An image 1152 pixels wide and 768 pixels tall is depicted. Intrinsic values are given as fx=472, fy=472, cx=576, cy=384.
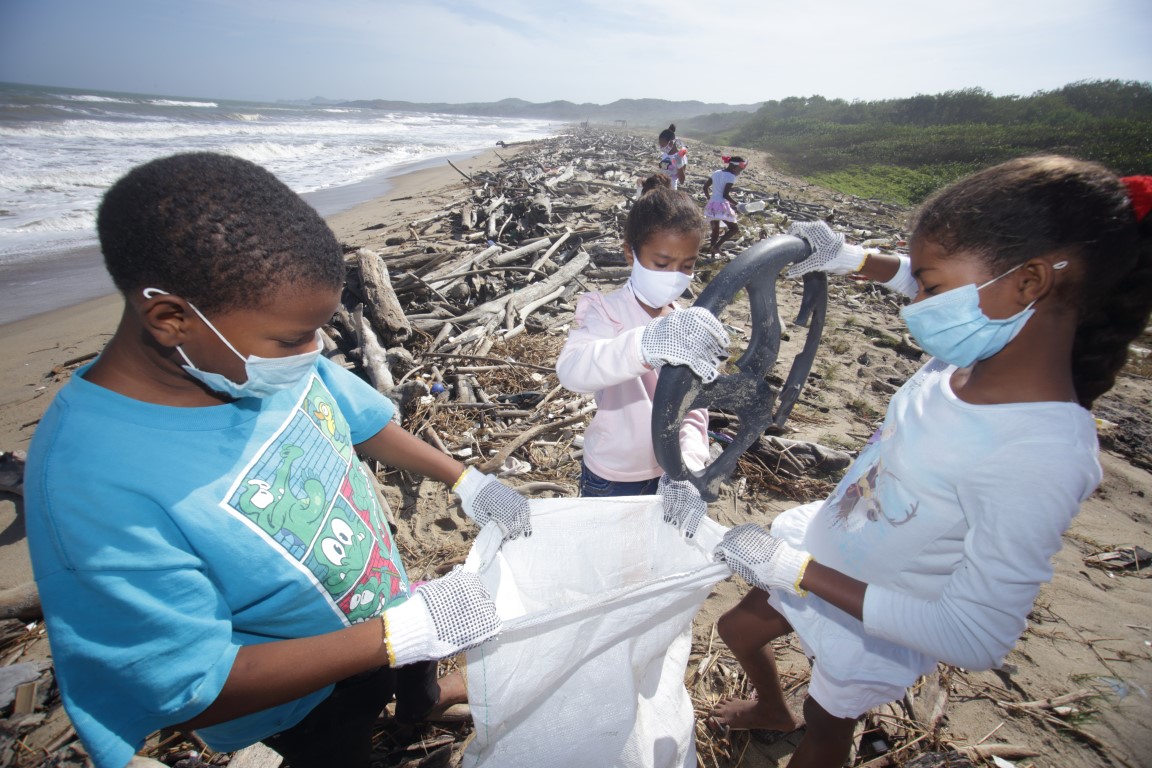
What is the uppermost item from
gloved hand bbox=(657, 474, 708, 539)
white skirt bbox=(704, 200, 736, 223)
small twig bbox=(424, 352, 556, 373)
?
white skirt bbox=(704, 200, 736, 223)

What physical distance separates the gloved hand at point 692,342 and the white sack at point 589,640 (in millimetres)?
579

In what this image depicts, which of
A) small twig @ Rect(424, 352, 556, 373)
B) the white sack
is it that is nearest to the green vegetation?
small twig @ Rect(424, 352, 556, 373)

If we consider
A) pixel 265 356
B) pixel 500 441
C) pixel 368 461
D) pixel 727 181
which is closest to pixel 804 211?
pixel 727 181

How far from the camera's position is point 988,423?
119 centimetres

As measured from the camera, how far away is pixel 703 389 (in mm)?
1773

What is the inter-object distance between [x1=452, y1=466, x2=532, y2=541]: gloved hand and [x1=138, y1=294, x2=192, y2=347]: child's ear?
1018 mm

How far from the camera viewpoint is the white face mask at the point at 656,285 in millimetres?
2072

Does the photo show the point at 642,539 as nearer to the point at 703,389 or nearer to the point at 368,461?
the point at 703,389

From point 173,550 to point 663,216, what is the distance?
6.34ft

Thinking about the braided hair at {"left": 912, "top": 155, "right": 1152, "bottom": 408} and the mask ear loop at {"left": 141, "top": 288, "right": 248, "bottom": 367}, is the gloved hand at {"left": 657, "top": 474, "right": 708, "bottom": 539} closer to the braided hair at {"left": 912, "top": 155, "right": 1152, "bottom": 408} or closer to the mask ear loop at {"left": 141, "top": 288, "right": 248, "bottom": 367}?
the braided hair at {"left": 912, "top": 155, "right": 1152, "bottom": 408}

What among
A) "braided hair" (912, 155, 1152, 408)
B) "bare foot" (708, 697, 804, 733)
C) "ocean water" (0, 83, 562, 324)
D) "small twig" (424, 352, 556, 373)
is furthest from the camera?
"ocean water" (0, 83, 562, 324)

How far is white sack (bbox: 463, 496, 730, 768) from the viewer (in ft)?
4.67

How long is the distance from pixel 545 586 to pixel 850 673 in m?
1.09

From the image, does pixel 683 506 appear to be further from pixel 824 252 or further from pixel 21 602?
pixel 21 602
